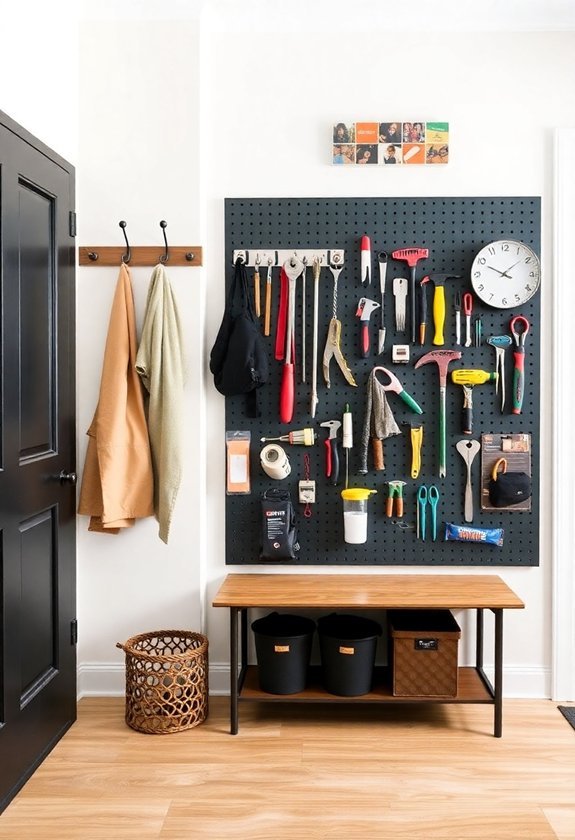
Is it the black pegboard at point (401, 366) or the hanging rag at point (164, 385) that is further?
the black pegboard at point (401, 366)

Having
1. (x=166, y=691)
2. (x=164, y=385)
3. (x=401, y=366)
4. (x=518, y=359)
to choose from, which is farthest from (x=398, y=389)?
(x=166, y=691)

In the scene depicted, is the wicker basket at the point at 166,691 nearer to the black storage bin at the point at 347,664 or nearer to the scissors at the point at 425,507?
the black storage bin at the point at 347,664

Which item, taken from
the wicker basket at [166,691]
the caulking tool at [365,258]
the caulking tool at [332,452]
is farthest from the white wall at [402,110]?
the wicker basket at [166,691]

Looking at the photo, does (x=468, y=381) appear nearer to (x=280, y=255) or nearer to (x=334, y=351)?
(x=334, y=351)

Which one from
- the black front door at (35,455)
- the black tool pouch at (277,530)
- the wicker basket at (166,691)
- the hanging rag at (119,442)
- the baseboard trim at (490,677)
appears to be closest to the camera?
the black front door at (35,455)

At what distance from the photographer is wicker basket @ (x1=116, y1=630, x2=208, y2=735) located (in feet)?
8.96

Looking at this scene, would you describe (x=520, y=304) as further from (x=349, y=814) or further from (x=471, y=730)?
(x=349, y=814)

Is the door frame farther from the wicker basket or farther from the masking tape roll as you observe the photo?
the wicker basket

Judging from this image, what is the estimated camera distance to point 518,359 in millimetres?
2986

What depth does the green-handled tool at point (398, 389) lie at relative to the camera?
302 cm

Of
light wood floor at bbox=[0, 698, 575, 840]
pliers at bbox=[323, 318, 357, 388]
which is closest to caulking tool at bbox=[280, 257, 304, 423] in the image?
pliers at bbox=[323, 318, 357, 388]

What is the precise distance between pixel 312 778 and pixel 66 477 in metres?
1.35

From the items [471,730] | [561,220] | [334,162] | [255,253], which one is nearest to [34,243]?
[255,253]

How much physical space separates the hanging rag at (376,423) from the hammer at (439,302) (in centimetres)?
30
